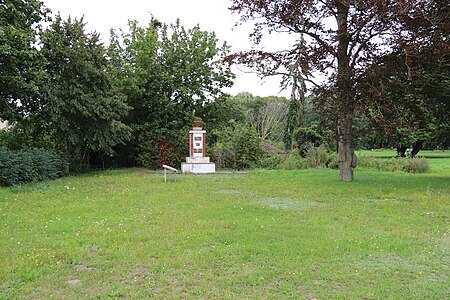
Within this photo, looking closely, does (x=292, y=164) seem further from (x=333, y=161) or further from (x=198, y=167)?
(x=198, y=167)

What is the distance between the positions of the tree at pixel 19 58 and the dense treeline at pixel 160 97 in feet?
0.14

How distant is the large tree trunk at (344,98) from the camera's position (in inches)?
496

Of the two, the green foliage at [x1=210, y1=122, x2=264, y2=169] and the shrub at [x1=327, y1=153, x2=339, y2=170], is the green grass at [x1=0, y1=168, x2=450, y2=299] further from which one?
the green foliage at [x1=210, y1=122, x2=264, y2=169]

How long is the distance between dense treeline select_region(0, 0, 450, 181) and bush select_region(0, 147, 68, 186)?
56cm

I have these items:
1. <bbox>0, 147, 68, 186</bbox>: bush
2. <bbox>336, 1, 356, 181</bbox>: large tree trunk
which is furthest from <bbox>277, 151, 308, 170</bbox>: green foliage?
<bbox>0, 147, 68, 186</bbox>: bush

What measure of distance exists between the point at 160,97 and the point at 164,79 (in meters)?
1.16

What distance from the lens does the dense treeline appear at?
12711 mm

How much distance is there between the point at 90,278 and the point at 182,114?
21.2 m

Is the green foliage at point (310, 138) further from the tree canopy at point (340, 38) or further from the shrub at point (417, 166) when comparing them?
the tree canopy at point (340, 38)

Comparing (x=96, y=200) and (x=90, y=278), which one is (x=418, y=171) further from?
(x=90, y=278)

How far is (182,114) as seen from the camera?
25.3 meters

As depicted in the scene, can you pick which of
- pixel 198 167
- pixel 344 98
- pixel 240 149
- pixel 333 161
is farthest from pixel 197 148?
pixel 344 98

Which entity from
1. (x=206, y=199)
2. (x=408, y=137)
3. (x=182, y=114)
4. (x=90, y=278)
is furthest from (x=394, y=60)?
(x=408, y=137)

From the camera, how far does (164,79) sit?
2388cm
